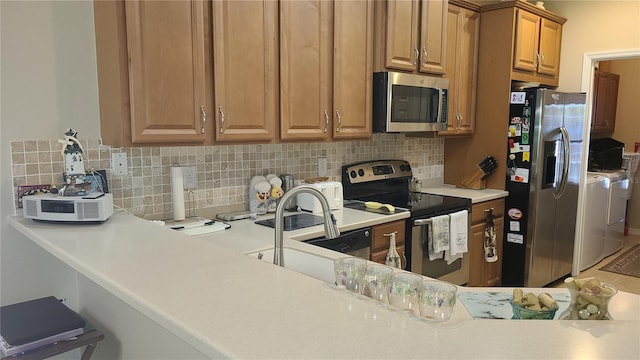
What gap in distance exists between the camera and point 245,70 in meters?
2.32

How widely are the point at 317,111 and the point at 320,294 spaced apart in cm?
178

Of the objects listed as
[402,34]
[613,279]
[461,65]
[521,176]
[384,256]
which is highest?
[402,34]

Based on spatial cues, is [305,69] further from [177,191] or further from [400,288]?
[400,288]

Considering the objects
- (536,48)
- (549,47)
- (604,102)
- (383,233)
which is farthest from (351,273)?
(604,102)

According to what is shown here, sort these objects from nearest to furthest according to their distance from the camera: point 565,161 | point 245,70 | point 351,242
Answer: point 245,70 < point 351,242 < point 565,161

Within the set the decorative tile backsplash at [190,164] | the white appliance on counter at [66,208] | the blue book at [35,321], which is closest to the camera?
the blue book at [35,321]

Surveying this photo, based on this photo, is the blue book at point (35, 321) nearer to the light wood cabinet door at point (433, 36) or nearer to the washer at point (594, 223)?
the light wood cabinet door at point (433, 36)

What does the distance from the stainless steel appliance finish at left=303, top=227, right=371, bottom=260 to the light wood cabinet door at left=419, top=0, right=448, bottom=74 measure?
1.36 meters

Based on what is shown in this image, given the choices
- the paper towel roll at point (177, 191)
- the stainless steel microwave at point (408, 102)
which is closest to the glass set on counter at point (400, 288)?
the paper towel roll at point (177, 191)

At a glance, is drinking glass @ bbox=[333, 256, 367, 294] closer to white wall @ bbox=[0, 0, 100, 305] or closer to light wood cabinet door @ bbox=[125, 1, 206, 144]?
light wood cabinet door @ bbox=[125, 1, 206, 144]

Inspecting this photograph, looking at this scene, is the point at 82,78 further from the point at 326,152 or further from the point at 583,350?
the point at 583,350

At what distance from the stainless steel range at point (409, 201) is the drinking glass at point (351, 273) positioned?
1771mm

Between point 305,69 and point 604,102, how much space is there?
486 centimetres

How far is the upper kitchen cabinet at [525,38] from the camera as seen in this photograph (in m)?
3.66
